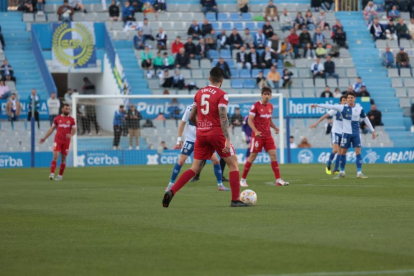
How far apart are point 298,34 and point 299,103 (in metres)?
6.34

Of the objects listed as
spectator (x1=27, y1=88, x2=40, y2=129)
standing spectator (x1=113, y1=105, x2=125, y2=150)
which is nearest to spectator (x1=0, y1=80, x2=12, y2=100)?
spectator (x1=27, y1=88, x2=40, y2=129)

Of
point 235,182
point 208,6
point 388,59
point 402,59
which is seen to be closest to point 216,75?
point 235,182

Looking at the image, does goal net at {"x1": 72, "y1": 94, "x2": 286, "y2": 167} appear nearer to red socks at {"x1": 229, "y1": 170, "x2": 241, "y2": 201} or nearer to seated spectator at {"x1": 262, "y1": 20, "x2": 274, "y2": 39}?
seated spectator at {"x1": 262, "y1": 20, "x2": 274, "y2": 39}

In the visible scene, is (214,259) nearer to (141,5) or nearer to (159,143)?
(159,143)

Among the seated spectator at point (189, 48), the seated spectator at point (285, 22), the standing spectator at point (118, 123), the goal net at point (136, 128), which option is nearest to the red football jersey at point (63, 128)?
the goal net at point (136, 128)

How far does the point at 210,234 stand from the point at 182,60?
99.3 feet

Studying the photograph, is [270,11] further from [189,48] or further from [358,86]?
[358,86]

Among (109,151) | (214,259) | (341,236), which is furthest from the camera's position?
(109,151)

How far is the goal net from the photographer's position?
35.3m

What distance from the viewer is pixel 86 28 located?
40531 millimetres

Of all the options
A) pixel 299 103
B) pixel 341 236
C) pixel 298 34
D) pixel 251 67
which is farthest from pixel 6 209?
pixel 298 34

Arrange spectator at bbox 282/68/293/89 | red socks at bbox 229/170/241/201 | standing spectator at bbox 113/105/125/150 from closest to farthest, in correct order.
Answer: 1. red socks at bbox 229/170/241/201
2. standing spectator at bbox 113/105/125/150
3. spectator at bbox 282/68/293/89

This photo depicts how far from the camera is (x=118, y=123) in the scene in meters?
35.7

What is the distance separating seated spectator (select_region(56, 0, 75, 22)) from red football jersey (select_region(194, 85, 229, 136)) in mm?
28972
